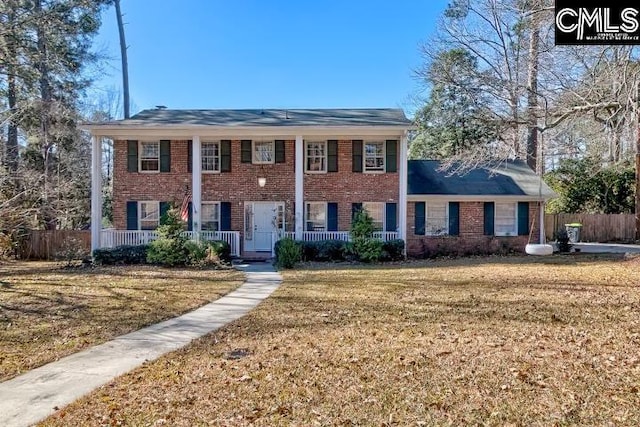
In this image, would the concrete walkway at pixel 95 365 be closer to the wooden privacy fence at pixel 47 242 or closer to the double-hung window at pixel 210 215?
the double-hung window at pixel 210 215

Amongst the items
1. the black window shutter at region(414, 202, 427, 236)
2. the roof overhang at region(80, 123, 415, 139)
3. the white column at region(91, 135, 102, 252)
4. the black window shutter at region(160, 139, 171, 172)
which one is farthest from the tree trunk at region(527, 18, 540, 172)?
the white column at region(91, 135, 102, 252)

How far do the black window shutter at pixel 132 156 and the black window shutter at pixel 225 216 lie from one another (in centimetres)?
→ 365

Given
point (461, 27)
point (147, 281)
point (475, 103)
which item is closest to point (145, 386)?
point (147, 281)

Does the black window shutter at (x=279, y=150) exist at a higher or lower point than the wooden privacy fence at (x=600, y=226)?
higher

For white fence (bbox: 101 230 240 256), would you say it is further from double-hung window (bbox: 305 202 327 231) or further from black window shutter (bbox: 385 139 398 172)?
black window shutter (bbox: 385 139 398 172)

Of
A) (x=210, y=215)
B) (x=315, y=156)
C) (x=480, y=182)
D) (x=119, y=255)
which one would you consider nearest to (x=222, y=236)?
(x=210, y=215)

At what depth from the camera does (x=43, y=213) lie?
64.4 ft

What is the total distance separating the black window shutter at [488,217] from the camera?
60.8 ft

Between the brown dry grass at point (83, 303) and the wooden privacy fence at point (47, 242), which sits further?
the wooden privacy fence at point (47, 242)

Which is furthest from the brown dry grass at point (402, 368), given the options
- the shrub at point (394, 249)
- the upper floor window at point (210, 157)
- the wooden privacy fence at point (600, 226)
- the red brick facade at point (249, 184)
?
the wooden privacy fence at point (600, 226)

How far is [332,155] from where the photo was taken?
58.3ft

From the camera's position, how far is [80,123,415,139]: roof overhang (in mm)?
16484

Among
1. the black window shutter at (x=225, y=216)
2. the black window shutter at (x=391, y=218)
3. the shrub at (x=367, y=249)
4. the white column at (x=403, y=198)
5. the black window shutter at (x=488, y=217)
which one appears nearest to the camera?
the shrub at (x=367, y=249)

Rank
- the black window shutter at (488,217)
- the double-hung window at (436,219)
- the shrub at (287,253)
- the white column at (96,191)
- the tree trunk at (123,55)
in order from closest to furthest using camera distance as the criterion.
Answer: the shrub at (287,253) → the white column at (96,191) → the black window shutter at (488,217) → the double-hung window at (436,219) → the tree trunk at (123,55)
